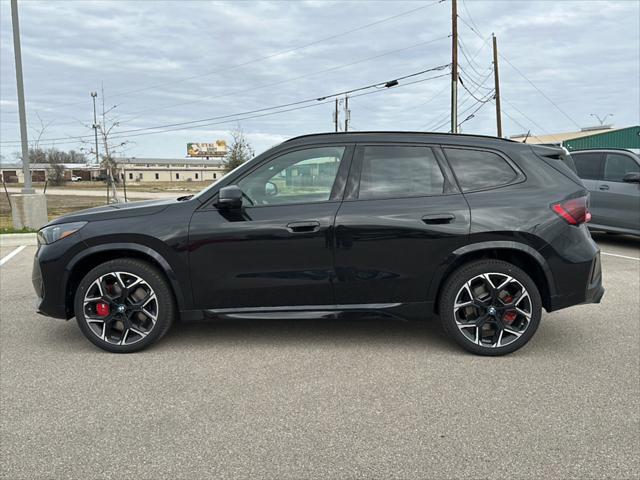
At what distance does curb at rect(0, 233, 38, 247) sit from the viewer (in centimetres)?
1059

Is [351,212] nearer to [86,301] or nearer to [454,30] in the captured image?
[86,301]

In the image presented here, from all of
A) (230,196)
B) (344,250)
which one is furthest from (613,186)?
(230,196)

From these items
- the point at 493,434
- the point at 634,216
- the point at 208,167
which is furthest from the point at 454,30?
the point at 208,167

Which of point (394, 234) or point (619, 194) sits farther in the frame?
point (619, 194)

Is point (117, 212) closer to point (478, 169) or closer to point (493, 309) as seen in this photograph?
point (478, 169)

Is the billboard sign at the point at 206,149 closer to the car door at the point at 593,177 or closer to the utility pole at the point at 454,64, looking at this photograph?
the utility pole at the point at 454,64

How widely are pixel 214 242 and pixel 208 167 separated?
12092 cm

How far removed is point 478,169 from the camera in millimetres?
4074

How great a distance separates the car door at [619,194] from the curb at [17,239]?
36.9ft

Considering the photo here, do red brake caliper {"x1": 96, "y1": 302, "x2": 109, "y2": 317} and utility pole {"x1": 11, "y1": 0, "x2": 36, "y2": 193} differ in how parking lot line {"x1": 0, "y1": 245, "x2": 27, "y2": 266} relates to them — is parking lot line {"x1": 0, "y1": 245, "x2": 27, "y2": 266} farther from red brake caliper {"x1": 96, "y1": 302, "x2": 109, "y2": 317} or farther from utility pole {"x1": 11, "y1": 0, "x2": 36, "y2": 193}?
red brake caliper {"x1": 96, "y1": 302, "x2": 109, "y2": 317}

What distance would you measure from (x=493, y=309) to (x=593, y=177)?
7040mm

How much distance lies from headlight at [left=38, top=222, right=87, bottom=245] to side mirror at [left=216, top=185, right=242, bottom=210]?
1151 millimetres

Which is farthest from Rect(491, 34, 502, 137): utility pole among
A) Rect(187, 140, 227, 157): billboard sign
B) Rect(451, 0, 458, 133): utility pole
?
Rect(187, 140, 227, 157): billboard sign

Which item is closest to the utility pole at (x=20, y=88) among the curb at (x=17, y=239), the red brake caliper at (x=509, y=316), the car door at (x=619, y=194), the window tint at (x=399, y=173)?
the curb at (x=17, y=239)
